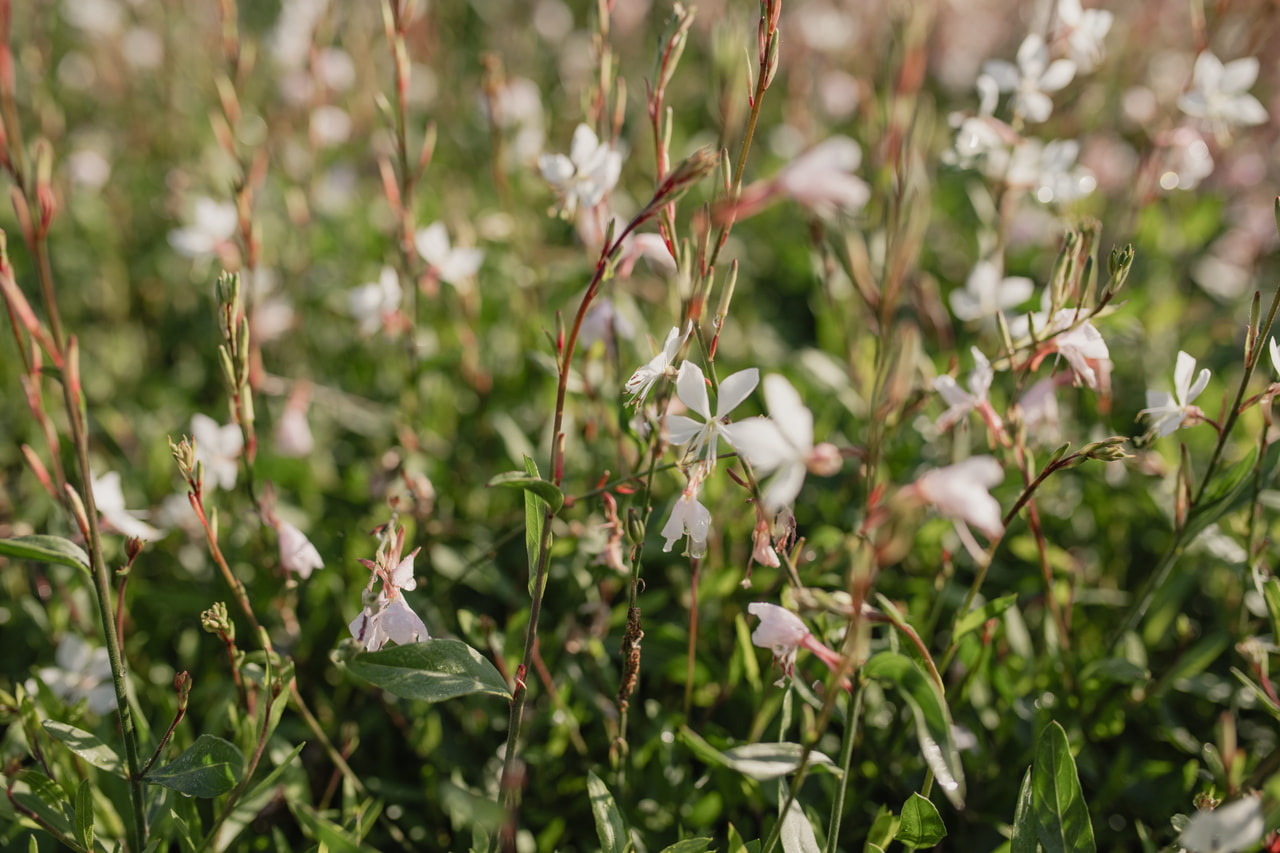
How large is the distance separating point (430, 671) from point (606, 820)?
11.9 inches

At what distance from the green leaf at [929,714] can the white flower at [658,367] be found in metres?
0.40

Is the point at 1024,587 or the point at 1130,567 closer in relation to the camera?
the point at 1024,587

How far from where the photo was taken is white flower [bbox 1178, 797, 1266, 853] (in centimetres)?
79

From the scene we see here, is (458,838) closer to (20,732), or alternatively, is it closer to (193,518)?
(20,732)

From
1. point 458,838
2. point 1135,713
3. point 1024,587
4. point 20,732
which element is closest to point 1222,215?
point 1024,587

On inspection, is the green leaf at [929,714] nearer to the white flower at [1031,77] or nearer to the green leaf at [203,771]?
the green leaf at [203,771]

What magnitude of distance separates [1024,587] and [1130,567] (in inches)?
13.4

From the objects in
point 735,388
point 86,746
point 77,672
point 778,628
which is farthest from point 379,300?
point 778,628

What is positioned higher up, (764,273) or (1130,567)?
(764,273)

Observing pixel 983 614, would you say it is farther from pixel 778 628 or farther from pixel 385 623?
pixel 385 623

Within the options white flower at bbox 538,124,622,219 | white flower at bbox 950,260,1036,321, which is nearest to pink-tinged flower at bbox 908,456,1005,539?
white flower at bbox 538,124,622,219

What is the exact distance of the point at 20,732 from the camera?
1356mm

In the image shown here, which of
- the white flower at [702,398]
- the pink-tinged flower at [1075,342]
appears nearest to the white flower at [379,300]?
the white flower at [702,398]

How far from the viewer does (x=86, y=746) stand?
110cm
